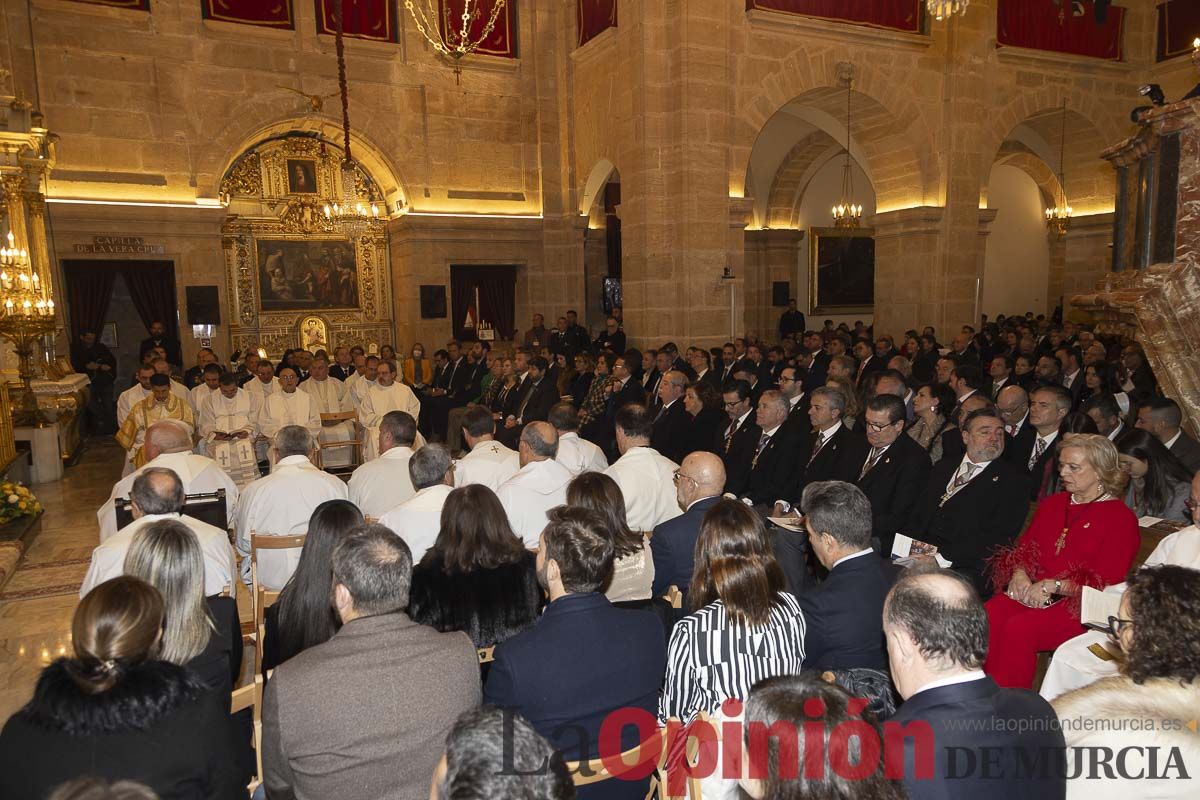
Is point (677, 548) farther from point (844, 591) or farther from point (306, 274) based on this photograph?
point (306, 274)

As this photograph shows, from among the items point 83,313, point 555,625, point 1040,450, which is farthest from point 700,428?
point 83,313

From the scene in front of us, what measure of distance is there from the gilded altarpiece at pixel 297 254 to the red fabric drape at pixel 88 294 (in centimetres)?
260

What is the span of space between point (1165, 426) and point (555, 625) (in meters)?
4.98

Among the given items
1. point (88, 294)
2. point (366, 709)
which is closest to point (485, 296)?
point (88, 294)

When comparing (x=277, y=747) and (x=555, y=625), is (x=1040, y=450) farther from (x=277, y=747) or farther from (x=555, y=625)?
(x=277, y=747)

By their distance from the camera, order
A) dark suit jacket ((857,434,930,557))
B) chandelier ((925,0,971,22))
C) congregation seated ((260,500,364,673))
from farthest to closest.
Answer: chandelier ((925,0,971,22)) < dark suit jacket ((857,434,930,557)) < congregation seated ((260,500,364,673))

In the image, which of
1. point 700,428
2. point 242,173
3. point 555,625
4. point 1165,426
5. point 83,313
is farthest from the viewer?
point 242,173

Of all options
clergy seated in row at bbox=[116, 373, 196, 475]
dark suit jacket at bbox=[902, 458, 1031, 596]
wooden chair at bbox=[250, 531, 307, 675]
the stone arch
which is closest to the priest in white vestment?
wooden chair at bbox=[250, 531, 307, 675]

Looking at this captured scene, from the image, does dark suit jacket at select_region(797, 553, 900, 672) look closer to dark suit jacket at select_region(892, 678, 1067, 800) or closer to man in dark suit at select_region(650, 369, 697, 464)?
dark suit jacket at select_region(892, 678, 1067, 800)

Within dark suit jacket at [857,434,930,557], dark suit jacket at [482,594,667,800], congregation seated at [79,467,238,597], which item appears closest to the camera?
dark suit jacket at [482,594,667,800]

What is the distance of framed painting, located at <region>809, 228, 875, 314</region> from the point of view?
776 inches

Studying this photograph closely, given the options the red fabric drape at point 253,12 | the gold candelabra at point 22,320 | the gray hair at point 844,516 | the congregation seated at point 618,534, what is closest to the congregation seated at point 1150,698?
the gray hair at point 844,516

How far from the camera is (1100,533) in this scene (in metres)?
3.81

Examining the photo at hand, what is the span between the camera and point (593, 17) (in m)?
14.5
